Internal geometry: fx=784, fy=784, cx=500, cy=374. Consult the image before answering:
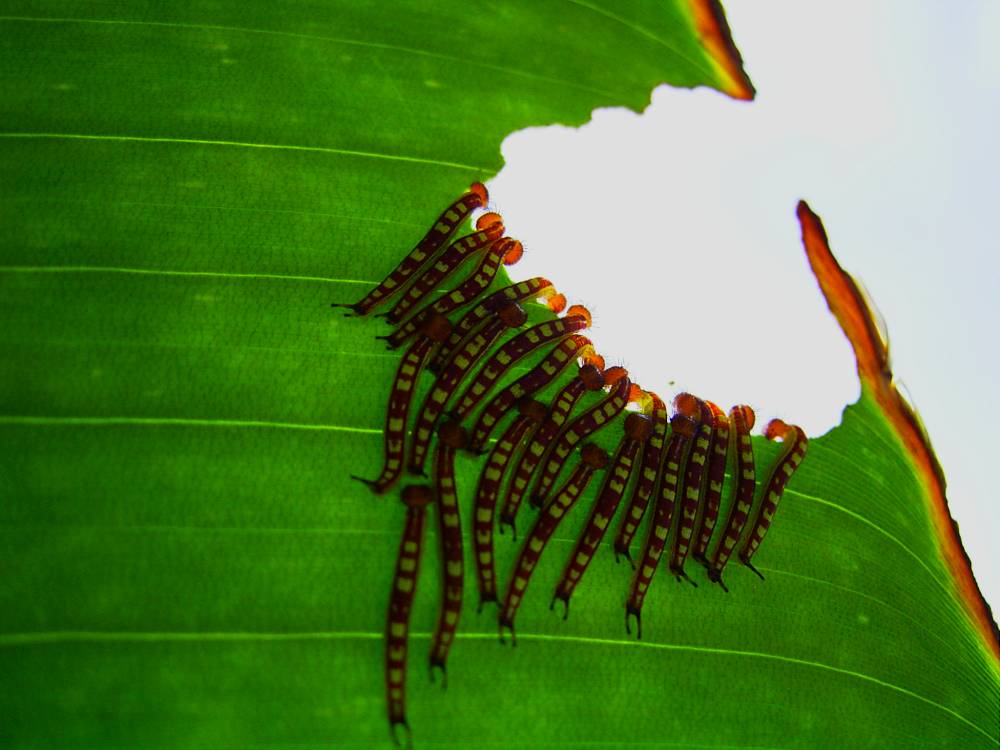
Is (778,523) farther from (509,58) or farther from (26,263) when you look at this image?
(26,263)

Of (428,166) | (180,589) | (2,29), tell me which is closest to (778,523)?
(428,166)

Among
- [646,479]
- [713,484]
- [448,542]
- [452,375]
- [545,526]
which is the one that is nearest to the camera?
[448,542]

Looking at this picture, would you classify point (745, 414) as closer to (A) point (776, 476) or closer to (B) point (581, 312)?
(A) point (776, 476)

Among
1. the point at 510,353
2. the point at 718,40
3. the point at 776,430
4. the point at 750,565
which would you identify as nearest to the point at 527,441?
the point at 510,353

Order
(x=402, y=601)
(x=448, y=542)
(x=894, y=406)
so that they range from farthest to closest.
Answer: (x=894, y=406)
(x=448, y=542)
(x=402, y=601)

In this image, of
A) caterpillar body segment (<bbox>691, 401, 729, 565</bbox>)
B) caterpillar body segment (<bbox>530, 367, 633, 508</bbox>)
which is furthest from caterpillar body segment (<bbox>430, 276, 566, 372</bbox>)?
caterpillar body segment (<bbox>691, 401, 729, 565</bbox>)

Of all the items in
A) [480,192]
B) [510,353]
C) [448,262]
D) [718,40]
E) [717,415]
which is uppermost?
[718,40]

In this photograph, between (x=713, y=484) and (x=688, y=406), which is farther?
(x=688, y=406)
